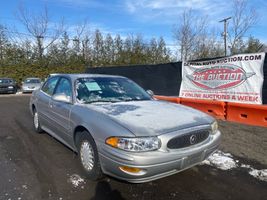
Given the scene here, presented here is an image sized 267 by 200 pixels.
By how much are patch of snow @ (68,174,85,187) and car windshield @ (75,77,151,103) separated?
1.17 metres

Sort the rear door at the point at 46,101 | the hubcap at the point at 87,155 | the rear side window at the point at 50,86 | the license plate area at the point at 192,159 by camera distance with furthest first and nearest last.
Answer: the rear side window at the point at 50,86 < the rear door at the point at 46,101 < the hubcap at the point at 87,155 < the license plate area at the point at 192,159

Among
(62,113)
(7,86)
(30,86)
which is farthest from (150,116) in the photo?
(7,86)

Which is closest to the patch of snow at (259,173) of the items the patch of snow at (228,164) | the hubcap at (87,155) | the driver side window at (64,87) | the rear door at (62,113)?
the patch of snow at (228,164)

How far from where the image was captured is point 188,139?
332 cm

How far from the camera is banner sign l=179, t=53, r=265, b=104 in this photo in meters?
7.46

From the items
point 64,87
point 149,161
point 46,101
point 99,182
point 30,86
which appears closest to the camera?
point 149,161

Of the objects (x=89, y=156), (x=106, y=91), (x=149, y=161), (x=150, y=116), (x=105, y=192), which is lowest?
(x=105, y=192)

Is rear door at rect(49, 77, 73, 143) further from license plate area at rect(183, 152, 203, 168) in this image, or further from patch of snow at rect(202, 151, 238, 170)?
patch of snow at rect(202, 151, 238, 170)

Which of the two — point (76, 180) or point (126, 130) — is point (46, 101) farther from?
point (126, 130)

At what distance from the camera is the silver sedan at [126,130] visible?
3078 millimetres

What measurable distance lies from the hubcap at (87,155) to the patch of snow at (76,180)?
0.18 m

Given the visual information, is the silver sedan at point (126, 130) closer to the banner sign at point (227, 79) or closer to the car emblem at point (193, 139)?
the car emblem at point (193, 139)

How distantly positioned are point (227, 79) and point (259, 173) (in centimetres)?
466

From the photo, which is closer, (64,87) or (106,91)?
(106,91)
